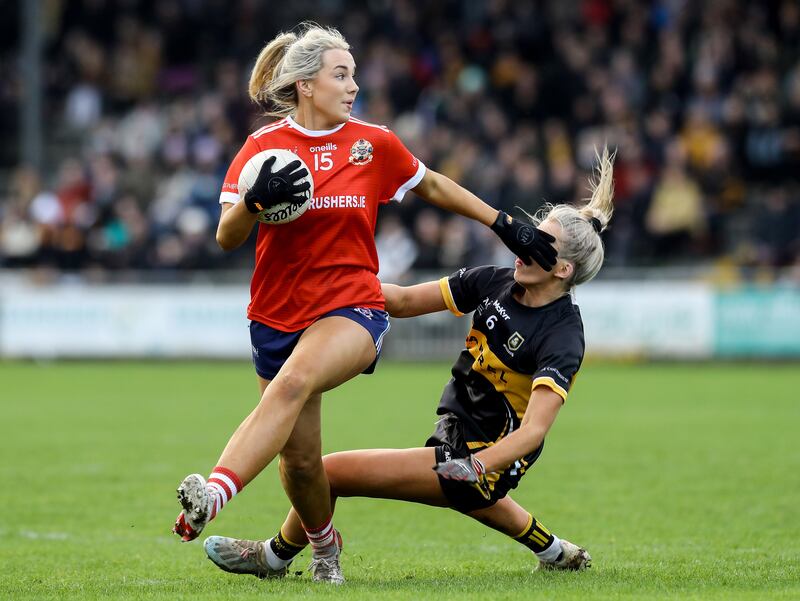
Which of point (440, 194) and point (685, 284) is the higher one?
point (440, 194)

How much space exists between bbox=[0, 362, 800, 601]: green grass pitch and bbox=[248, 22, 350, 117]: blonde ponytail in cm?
199

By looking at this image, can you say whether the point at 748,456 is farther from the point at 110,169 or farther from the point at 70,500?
the point at 110,169

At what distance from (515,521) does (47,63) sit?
22450mm

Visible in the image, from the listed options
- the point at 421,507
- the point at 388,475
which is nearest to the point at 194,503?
the point at 388,475

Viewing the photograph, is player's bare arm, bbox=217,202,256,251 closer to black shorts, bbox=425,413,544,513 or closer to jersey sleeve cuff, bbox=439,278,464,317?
jersey sleeve cuff, bbox=439,278,464,317

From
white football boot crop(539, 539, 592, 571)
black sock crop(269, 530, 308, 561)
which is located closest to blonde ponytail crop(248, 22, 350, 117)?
black sock crop(269, 530, 308, 561)

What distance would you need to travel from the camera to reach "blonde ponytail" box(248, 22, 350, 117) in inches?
222

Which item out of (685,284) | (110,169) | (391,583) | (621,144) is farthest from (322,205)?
(110,169)

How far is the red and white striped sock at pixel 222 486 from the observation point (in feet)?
16.3

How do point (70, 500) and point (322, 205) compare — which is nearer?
point (322, 205)

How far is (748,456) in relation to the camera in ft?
33.3

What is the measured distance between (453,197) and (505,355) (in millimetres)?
696

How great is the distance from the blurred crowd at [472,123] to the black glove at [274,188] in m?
14.1

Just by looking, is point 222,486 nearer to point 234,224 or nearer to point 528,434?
point 234,224
